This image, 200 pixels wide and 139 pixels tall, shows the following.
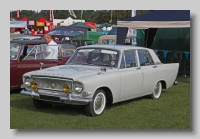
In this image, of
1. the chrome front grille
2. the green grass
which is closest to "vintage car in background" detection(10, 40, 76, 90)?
the green grass

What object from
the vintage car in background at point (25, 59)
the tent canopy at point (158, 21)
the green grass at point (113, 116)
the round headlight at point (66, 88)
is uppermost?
the tent canopy at point (158, 21)

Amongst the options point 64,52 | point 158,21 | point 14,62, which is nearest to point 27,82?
point 14,62

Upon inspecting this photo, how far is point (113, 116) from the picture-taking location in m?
6.77

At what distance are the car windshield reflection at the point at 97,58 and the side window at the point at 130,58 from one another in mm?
294

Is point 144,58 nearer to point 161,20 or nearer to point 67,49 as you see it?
point 67,49

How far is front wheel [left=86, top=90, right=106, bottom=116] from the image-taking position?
6.57m

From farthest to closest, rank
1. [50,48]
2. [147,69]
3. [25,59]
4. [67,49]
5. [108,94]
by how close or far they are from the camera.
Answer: [67,49] → [50,48] → [25,59] → [147,69] → [108,94]

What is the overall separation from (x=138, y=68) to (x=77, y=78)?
6.40 ft

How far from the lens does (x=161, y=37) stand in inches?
635

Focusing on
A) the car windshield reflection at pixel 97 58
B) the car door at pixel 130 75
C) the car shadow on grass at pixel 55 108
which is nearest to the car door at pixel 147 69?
the car door at pixel 130 75

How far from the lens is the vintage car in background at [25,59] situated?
8.77 m

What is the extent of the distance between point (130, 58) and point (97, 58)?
0.79 m

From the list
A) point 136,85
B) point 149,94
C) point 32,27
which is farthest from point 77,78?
point 32,27

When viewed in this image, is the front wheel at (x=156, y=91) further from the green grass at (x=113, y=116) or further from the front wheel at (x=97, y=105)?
the front wheel at (x=97, y=105)
